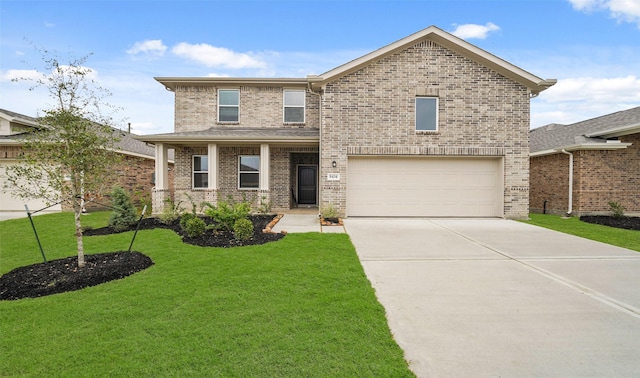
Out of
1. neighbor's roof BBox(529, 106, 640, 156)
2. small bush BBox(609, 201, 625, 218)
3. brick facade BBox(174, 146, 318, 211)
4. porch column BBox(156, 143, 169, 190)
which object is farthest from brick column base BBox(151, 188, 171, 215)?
small bush BBox(609, 201, 625, 218)

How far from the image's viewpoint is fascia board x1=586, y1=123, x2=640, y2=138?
11.4 metres

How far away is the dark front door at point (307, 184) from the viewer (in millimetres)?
14740

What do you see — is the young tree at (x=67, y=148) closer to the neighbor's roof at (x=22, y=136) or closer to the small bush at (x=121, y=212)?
the small bush at (x=121, y=212)

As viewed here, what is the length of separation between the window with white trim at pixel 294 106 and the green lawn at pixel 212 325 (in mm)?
9848

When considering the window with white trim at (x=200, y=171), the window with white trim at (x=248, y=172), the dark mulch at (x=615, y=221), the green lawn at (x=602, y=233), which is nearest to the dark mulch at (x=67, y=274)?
the window with white trim at (x=248, y=172)

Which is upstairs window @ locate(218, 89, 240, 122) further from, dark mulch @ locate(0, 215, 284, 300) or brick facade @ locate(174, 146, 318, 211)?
dark mulch @ locate(0, 215, 284, 300)

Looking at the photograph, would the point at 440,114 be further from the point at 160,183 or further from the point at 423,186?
the point at 160,183

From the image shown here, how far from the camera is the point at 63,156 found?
4.87 metres

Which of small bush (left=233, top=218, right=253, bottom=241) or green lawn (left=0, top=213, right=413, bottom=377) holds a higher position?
small bush (left=233, top=218, right=253, bottom=241)

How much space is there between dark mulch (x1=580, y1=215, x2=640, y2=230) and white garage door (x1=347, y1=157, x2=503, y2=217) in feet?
11.3

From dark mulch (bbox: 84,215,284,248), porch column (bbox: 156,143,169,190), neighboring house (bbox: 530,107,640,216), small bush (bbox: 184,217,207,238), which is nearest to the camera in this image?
dark mulch (bbox: 84,215,284,248)

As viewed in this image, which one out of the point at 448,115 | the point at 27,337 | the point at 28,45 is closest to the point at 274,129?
the point at 448,115

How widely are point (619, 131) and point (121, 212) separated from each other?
721 inches

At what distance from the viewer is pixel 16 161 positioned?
485 inches
